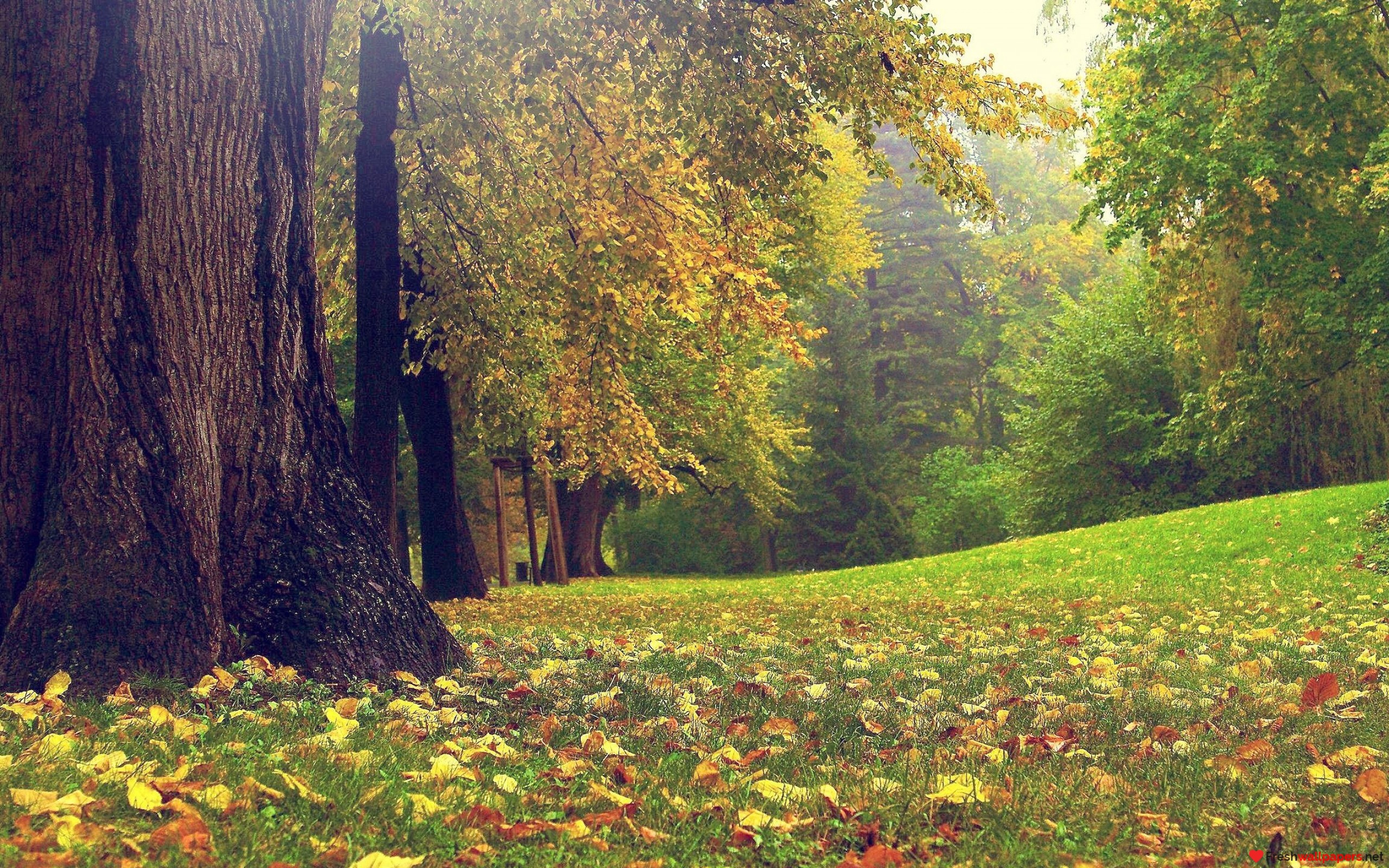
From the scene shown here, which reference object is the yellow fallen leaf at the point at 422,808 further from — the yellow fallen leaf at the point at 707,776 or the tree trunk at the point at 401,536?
the tree trunk at the point at 401,536

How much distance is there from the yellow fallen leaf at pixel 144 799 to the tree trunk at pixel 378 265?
833 cm

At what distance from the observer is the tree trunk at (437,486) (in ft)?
47.8

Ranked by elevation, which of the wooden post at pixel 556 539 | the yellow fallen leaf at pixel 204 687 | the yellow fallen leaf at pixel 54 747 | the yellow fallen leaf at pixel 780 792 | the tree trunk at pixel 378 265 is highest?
the tree trunk at pixel 378 265

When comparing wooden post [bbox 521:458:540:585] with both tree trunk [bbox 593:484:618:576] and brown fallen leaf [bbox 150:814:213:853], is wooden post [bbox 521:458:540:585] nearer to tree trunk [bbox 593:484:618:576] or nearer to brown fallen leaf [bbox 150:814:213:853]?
tree trunk [bbox 593:484:618:576]

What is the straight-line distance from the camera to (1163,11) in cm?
1788

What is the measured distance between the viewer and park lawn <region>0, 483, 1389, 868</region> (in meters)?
Result: 2.62

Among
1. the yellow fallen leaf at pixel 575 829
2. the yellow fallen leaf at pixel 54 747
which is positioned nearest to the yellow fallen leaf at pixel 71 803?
the yellow fallen leaf at pixel 54 747

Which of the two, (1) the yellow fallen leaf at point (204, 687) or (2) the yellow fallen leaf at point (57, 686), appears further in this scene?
(1) the yellow fallen leaf at point (204, 687)

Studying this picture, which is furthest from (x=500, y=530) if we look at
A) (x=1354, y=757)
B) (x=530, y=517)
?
(x=1354, y=757)

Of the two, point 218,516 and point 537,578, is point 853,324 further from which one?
point 218,516

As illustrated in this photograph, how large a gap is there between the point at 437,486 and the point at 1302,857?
13215 mm

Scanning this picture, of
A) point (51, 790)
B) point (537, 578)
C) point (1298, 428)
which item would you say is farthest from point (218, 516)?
point (1298, 428)

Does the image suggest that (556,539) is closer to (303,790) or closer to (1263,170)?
(1263,170)

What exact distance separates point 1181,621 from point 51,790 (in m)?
8.31
